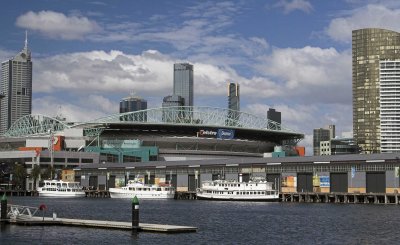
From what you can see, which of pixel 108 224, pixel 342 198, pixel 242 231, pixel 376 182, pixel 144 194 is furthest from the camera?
pixel 144 194

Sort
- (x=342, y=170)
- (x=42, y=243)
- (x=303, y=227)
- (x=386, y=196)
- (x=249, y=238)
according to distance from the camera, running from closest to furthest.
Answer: (x=42, y=243) < (x=249, y=238) < (x=303, y=227) < (x=386, y=196) < (x=342, y=170)

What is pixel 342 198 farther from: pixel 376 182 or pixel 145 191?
pixel 145 191

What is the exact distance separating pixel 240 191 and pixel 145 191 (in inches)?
1107

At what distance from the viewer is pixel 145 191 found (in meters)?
187

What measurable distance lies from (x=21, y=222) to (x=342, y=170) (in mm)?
A: 99950

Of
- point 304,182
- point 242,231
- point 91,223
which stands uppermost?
point 304,182

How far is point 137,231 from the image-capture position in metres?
78.8

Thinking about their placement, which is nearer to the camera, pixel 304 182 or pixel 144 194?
pixel 304 182

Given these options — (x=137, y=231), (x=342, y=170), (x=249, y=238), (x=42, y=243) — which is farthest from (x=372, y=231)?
(x=342, y=170)

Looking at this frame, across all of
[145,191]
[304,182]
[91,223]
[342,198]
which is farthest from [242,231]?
[145,191]

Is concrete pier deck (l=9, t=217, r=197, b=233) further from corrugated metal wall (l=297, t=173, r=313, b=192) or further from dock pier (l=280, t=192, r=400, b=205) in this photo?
corrugated metal wall (l=297, t=173, r=313, b=192)

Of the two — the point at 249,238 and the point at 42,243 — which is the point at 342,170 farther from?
the point at 42,243

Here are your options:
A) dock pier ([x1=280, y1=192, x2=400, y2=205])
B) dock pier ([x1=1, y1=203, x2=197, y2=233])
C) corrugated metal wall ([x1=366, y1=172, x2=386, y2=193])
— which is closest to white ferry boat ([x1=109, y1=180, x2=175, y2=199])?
dock pier ([x1=280, y1=192, x2=400, y2=205])

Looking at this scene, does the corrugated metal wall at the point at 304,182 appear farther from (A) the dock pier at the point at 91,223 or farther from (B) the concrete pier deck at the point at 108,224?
(B) the concrete pier deck at the point at 108,224
